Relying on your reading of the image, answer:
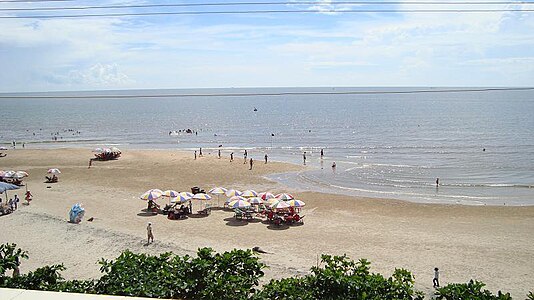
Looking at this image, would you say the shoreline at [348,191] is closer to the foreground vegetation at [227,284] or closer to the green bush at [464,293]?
the green bush at [464,293]

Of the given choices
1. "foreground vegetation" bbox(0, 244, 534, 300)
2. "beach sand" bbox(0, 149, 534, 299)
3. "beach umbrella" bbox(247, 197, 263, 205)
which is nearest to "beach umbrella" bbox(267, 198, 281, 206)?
"beach umbrella" bbox(247, 197, 263, 205)

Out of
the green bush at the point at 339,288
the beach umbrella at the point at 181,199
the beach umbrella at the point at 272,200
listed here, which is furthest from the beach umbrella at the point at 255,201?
the green bush at the point at 339,288

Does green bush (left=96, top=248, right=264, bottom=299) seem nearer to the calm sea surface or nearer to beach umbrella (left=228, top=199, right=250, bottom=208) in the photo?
beach umbrella (left=228, top=199, right=250, bottom=208)

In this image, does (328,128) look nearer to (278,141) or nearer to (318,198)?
(278,141)

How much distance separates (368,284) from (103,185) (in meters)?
31.5

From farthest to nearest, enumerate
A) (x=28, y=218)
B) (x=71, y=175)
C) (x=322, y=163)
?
(x=322, y=163) < (x=71, y=175) < (x=28, y=218)

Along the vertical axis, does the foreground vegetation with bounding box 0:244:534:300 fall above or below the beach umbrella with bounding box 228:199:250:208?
above

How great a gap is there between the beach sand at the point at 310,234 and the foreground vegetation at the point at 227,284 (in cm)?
725

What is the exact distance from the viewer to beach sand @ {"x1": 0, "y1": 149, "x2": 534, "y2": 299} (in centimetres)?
1831

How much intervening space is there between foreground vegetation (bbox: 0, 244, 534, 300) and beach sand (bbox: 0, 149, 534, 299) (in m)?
7.25

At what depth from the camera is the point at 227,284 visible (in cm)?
904

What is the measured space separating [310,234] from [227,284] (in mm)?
14385

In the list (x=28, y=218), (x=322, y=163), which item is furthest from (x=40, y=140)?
(x=28, y=218)

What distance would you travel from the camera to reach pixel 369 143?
66938mm
